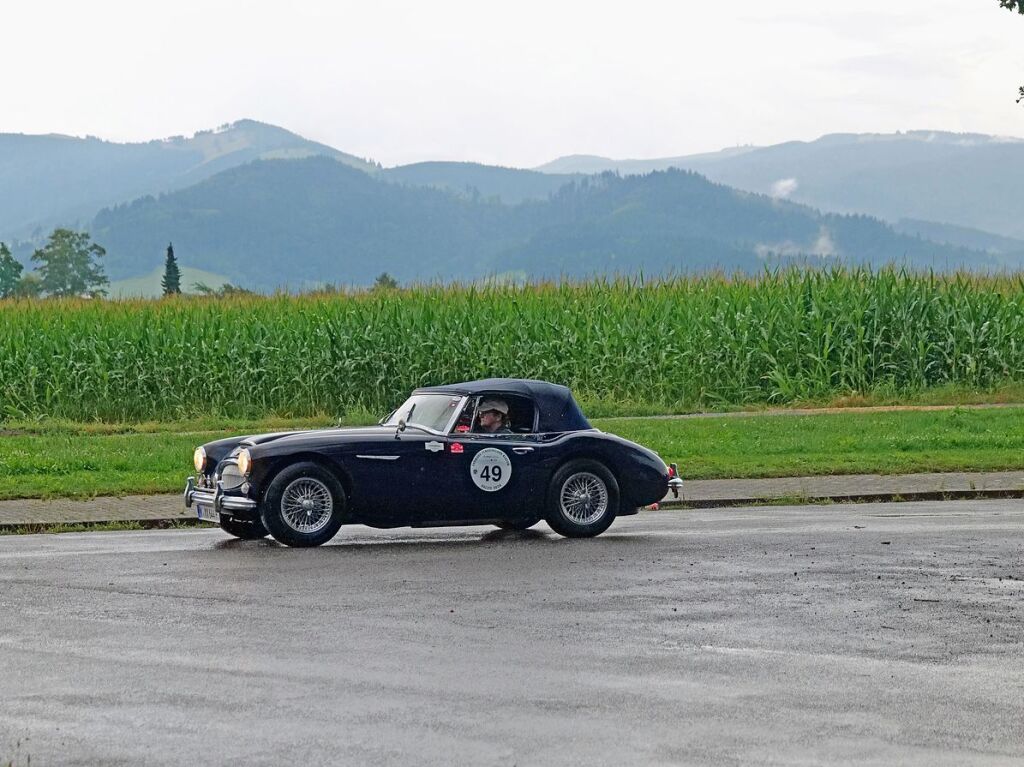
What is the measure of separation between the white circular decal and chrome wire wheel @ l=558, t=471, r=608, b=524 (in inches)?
24.8

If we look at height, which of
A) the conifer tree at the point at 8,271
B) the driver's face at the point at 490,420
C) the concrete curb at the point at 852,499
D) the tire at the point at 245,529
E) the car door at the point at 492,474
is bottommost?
the tire at the point at 245,529

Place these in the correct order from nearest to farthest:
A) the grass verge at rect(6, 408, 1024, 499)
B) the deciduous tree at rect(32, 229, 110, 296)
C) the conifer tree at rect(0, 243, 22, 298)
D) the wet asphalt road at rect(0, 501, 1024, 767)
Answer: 1. the wet asphalt road at rect(0, 501, 1024, 767)
2. the grass verge at rect(6, 408, 1024, 499)
3. the conifer tree at rect(0, 243, 22, 298)
4. the deciduous tree at rect(32, 229, 110, 296)

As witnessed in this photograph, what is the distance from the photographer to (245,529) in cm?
1462

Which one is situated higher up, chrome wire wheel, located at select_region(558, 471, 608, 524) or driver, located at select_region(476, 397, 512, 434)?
driver, located at select_region(476, 397, 512, 434)

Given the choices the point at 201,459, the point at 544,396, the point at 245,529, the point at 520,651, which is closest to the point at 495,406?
the point at 544,396

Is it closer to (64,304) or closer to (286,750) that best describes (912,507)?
(286,750)

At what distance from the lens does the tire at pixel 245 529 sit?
14.6 meters

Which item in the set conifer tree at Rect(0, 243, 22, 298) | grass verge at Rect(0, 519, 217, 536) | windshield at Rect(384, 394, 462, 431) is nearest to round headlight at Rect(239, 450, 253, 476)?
windshield at Rect(384, 394, 462, 431)

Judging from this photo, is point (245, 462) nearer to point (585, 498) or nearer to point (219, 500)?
point (219, 500)

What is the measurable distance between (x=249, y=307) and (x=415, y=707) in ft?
95.6

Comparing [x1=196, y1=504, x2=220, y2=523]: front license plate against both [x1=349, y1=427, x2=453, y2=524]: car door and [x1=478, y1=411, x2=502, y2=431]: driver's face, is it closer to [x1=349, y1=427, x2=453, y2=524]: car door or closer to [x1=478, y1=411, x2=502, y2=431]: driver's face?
[x1=349, y1=427, x2=453, y2=524]: car door

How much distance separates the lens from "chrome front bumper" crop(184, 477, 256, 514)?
13.6 m

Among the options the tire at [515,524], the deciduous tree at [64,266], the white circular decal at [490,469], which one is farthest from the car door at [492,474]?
the deciduous tree at [64,266]

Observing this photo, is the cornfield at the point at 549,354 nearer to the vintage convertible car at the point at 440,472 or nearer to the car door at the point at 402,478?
the vintage convertible car at the point at 440,472
